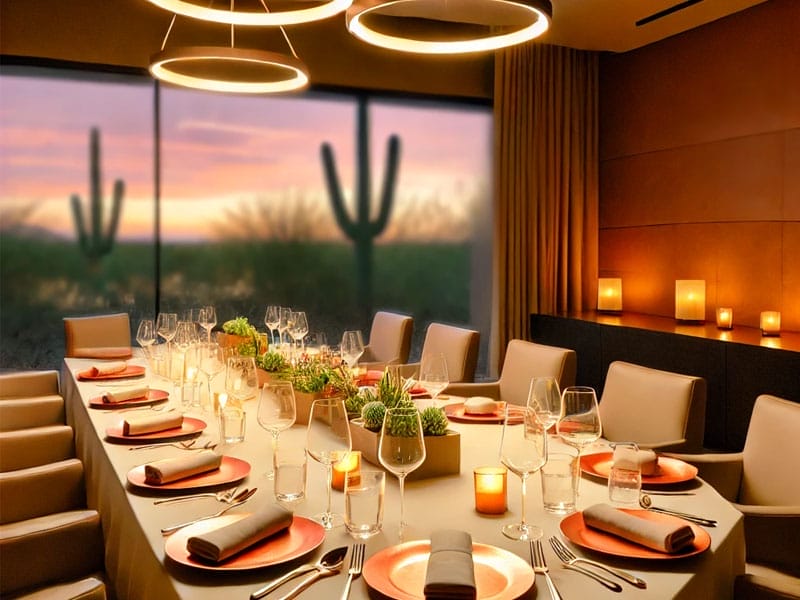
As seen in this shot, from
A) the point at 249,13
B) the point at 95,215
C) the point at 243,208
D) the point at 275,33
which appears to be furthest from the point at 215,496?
the point at 275,33

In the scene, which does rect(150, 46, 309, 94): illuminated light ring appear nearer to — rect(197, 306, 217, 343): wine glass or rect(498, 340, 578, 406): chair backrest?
rect(197, 306, 217, 343): wine glass

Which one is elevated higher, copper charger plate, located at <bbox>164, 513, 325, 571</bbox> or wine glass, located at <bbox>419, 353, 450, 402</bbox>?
wine glass, located at <bbox>419, 353, 450, 402</bbox>

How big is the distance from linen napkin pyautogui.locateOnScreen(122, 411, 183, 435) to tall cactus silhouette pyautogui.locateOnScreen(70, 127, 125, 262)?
322 centimetres

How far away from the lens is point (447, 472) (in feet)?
6.31

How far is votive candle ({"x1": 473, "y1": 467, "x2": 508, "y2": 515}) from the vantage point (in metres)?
1.64

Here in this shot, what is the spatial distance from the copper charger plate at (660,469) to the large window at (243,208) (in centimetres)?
395

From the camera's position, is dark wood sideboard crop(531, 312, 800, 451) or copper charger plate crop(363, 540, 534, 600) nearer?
copper charger plate crop(363, 540, 534, 600)

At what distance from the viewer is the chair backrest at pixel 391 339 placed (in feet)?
14.9

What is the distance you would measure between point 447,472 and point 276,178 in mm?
4217

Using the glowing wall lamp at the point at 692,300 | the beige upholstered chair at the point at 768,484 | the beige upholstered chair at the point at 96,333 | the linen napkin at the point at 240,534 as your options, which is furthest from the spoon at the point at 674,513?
the glowing wall lamp at the point at 692,300

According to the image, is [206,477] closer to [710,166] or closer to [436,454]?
[436,454]

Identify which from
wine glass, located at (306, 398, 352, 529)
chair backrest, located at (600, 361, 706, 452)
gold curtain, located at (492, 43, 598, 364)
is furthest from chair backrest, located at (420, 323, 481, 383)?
wine glass, located at (306, 398, 352, 529)

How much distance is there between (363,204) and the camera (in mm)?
6016

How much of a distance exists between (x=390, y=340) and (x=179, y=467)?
A: 2.84 meters
